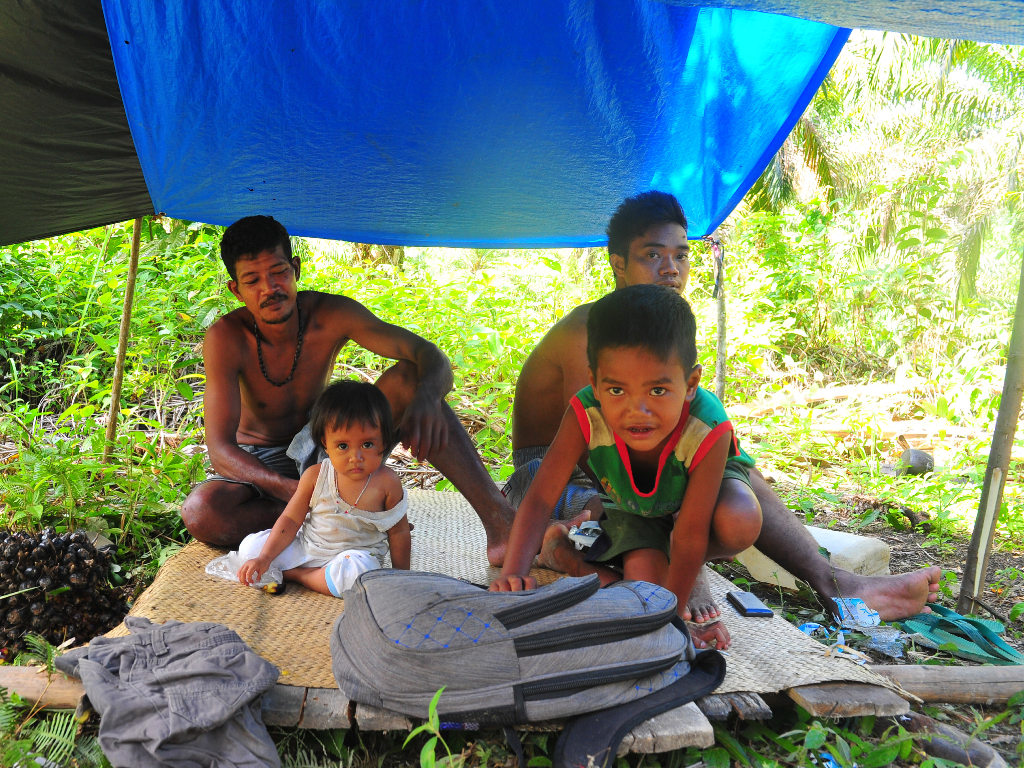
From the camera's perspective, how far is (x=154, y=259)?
17.5ft

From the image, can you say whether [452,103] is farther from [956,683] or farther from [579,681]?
[956,683]

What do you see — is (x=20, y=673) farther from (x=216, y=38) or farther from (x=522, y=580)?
(x=216, y=38)

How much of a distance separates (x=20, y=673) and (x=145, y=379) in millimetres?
2823

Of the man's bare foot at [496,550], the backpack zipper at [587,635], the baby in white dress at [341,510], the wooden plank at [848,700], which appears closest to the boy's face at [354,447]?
the baby in white dress at [341,510]

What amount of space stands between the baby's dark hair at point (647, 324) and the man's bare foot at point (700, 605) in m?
0.60

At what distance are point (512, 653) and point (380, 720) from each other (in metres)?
0.28

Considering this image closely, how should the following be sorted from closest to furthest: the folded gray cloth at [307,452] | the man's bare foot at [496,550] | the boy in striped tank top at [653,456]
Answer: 1. the boy in striped tank top at [653,456]
2. the folded gray cloth at [307,452]
3. the man's bare foot at [496,550]

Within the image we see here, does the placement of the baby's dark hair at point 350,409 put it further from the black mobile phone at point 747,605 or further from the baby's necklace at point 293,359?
the black mobile phone at point 747,605

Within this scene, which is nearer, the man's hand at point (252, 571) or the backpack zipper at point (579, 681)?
the backpack zipper at point (579, 681)

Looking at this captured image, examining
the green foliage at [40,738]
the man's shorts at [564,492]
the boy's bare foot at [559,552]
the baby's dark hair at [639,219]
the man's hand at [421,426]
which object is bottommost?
the green foliage at [40,738]

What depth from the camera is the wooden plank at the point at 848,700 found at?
147 centimetres

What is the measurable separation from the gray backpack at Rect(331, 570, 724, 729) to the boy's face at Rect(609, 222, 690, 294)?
46.1 inches

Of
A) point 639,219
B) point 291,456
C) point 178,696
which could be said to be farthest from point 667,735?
point 639,219

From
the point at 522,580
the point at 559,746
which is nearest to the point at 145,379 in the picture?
the point at 522,580
